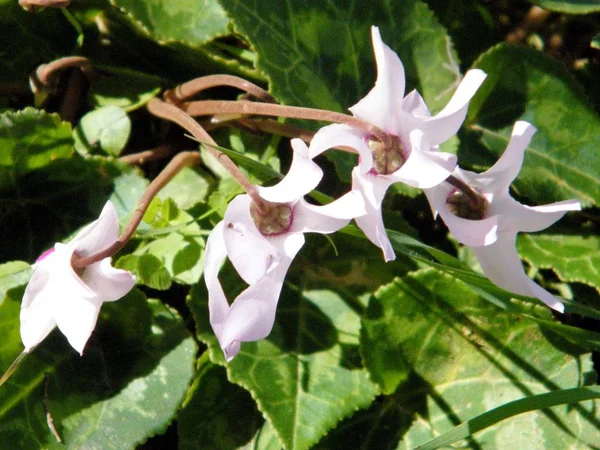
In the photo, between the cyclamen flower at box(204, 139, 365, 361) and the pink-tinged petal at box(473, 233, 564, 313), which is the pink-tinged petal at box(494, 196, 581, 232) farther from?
the cyclamen flower at box(204, 139, 365, 361)

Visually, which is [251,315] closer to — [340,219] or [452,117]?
[340,219]

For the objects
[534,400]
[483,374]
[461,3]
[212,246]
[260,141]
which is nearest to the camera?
[212,246]

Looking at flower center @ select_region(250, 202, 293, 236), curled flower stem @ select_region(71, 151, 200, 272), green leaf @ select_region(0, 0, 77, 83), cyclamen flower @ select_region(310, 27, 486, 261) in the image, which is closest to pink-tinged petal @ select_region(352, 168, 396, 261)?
cyclamen flower @ select_region(310, 27, 486, 261)

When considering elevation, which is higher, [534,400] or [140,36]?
[140,36]

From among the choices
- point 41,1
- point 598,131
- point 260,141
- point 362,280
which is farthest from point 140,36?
point 598,131

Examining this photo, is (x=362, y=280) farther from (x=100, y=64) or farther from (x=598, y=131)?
(x=100, y=64)
